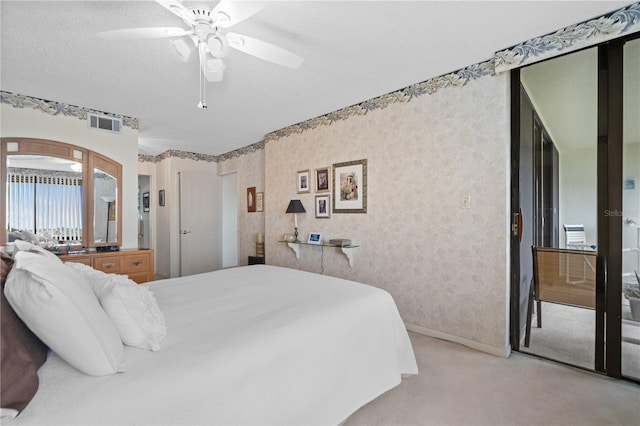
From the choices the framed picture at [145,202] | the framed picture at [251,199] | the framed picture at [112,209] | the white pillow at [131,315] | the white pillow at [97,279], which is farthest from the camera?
the framed picture at [145,202]

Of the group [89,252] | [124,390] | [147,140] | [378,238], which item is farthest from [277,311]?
[147,140]

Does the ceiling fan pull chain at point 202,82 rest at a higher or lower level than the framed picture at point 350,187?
higher

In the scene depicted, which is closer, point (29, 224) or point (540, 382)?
point (540, 382)

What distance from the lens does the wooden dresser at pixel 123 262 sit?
2.95m

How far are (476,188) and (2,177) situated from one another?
14.9 ft

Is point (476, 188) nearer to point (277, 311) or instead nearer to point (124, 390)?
point (277, 311)

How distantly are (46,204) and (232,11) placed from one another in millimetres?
3116

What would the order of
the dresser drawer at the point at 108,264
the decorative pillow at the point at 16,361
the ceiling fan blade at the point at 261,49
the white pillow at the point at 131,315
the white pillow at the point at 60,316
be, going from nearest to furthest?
the decorative pillow at the point at 16,361, the white pillow at the point at 60,316, the white pillow at the point at 131,315, the ceiling fan blade at the point at 261,49, the dresser drawer at the point at 108,264

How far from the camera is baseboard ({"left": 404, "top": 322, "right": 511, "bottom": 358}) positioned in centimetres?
228

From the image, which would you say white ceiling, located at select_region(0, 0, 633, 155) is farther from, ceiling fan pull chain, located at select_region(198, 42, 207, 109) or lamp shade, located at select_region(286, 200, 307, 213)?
lamp shade, located at select_region(286, 200, 307, 213)

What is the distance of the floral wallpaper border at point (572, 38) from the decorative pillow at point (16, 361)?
125 inches

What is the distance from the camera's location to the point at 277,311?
1519 millimetres

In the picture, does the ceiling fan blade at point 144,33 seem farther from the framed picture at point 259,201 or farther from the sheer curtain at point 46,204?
the framed picture at point 259,201

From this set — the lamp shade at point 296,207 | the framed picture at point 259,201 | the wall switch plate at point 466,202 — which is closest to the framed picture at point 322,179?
the lamp shade at point 296,207
